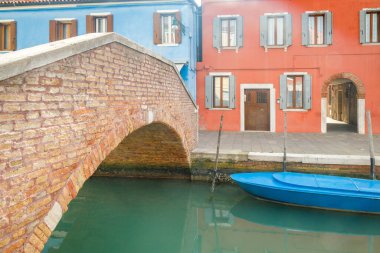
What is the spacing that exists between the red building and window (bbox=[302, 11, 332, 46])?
38mm

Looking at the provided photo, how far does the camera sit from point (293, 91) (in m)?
13.3

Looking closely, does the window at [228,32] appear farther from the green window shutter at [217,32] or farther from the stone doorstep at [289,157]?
the stone doorstep at [289,157]

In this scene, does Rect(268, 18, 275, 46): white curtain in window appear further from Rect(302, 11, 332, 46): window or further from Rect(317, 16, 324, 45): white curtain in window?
Rect(317, 16, 324, 45): white curtain in window

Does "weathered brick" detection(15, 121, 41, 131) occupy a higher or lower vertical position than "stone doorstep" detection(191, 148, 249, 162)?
higher

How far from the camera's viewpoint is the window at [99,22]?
13.1 m

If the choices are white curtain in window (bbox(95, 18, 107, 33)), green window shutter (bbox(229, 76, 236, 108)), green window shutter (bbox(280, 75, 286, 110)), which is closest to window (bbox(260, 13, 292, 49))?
green window shutter (bbox(280, 75, 286, 110))

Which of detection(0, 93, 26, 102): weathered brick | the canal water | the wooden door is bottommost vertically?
the canal water

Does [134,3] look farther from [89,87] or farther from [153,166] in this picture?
[89,87]

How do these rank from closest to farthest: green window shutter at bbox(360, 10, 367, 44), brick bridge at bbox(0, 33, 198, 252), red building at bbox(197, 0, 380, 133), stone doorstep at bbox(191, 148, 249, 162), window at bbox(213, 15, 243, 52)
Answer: brick bridge at bbox(0, 33, 198, 252) < stone doorstep at bbox(191, 148, 249, 162) < green window shutter at bbox(360, 10, 367, 44) < red building at bbox(197, 0, 380, 133) < window at bbox(213, 15, 243, 52)

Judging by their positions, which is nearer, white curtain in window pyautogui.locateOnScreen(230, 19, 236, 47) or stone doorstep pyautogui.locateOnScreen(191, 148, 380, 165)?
stone doorstep pyautogui.locateOnScreen(191, 148, 380, 165)

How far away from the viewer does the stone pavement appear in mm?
8117

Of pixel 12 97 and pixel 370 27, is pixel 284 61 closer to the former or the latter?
pixel 370 27

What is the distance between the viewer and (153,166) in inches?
381

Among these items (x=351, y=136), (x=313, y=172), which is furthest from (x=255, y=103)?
(x=313, y=172)
